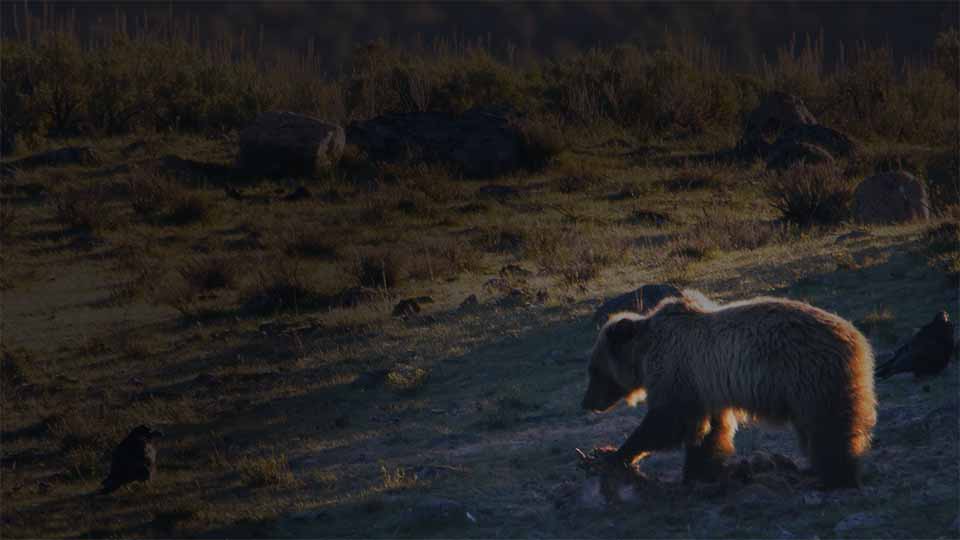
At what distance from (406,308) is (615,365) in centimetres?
563

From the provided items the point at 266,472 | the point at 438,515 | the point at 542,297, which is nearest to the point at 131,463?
the point at 266,472

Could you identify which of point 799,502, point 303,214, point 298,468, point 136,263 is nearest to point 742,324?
point 799,502

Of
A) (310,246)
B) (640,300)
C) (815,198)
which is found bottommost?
(310,246)

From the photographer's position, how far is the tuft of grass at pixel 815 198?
658 inches

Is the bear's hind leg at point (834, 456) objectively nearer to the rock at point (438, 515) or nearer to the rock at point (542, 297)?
the rock at point (438, 515)

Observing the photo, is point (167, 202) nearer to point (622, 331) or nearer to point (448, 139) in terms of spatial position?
point (448, 139)

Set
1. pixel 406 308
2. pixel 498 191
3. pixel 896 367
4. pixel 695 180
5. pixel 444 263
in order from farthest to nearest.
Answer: pixel 695 180 < pixel 498 191 < pixel 444 263 < pixel 406 308 < pixel 896 367

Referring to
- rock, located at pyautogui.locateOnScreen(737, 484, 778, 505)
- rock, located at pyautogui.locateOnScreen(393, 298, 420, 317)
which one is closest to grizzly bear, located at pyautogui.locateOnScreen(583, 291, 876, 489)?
rock, located at pyautogui.locateOnScreen(737, 484, 778, 505)

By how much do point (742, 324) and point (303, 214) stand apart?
40.2ft

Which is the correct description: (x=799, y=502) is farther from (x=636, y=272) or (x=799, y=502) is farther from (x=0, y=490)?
(x=636, y=272)

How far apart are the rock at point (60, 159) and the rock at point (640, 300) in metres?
11.8

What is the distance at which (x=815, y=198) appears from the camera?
16.8m

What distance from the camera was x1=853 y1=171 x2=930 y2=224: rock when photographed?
53.3 feet

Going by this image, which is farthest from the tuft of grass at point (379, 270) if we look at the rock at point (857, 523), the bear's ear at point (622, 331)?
the rock at point (857, 523)
